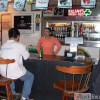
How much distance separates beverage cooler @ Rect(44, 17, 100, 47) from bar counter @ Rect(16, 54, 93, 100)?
2569mm

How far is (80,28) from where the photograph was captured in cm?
635

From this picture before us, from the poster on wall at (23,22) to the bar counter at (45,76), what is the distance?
127 inches

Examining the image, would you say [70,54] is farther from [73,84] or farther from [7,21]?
[7,21]

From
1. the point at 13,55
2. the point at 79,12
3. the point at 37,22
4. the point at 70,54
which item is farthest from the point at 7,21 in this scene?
the point at 13,55

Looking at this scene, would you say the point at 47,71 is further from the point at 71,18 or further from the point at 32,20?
the point at 32,20

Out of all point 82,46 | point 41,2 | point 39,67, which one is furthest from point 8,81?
point 82,46

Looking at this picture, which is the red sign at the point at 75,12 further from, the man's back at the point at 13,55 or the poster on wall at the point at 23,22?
the man's back at the point at 13,55

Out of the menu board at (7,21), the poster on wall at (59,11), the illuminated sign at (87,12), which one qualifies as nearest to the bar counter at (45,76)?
the illuminated sign at (87,12)

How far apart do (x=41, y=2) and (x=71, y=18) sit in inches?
71.3

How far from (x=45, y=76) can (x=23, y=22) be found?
3.68m

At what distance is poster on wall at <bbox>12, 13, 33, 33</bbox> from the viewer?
22.8ft

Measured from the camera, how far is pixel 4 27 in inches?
291

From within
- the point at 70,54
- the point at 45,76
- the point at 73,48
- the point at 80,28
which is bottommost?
the point at 45,76

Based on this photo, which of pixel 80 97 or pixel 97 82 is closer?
pixel 97 82
